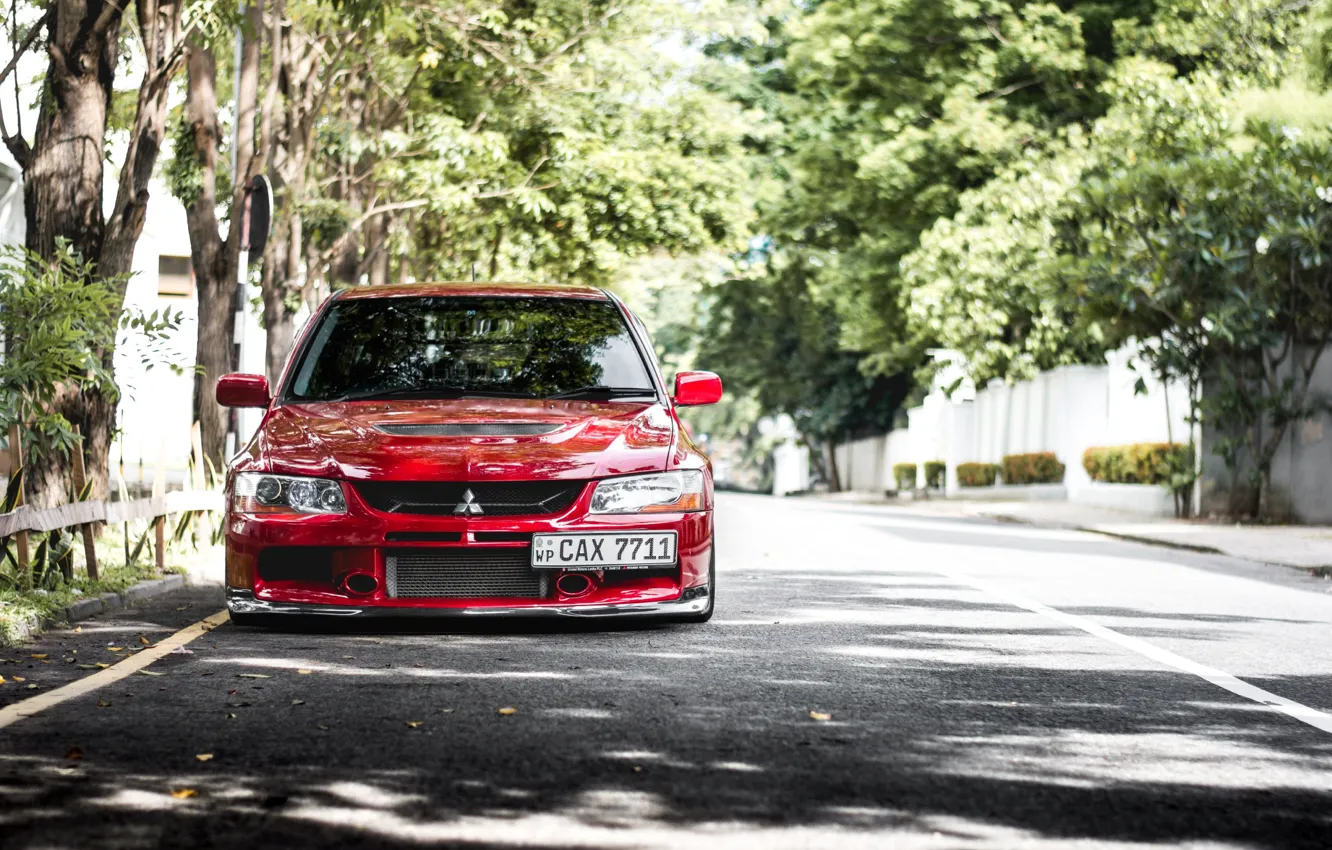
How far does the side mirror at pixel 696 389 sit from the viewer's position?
30.6 ft

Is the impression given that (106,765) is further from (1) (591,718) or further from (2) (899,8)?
(2) (899,8)

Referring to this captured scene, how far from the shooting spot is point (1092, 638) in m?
9.22

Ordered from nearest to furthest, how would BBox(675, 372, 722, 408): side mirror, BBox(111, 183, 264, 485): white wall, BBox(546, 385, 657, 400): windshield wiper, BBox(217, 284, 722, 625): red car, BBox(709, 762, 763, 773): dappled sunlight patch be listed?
BBox(709, 762, 763, 773): dappled sunlight patch < BBox(217, 284, 722, 625): red car < BBox(546, 385, 657, 400): windshield wiper < BBox(675, 372, 722, 408): side mirror < BBox(111, 183, 264, 485): white wall

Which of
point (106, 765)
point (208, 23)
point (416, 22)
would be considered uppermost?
point (416, 22)

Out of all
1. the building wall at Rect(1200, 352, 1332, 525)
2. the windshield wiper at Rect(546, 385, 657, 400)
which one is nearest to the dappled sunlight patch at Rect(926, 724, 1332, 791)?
the windshield wiper at Rect(546, 385, 657, 400)

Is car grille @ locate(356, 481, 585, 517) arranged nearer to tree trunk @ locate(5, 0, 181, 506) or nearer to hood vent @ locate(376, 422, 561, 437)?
hood vent @ locate(376, 422, 561, 437)

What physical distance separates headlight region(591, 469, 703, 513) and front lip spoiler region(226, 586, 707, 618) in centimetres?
43

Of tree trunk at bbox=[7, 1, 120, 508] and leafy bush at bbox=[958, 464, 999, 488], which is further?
leafy bush at bbox=[958, 464, 999, 488]

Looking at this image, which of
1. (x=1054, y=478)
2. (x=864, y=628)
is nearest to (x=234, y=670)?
(x=864, y=628)

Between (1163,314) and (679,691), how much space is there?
62.9 ft

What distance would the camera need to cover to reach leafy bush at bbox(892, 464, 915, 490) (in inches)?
2110

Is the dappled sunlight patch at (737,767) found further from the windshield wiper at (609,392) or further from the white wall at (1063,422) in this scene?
the white wall at (1063,422)

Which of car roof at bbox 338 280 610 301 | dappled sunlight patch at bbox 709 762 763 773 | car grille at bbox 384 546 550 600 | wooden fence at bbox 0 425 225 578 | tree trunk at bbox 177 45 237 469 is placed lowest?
dappled sunlight patch at bbox 709 762 763 773

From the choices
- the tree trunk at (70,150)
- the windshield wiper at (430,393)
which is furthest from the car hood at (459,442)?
the tree trunk at (70,150)
